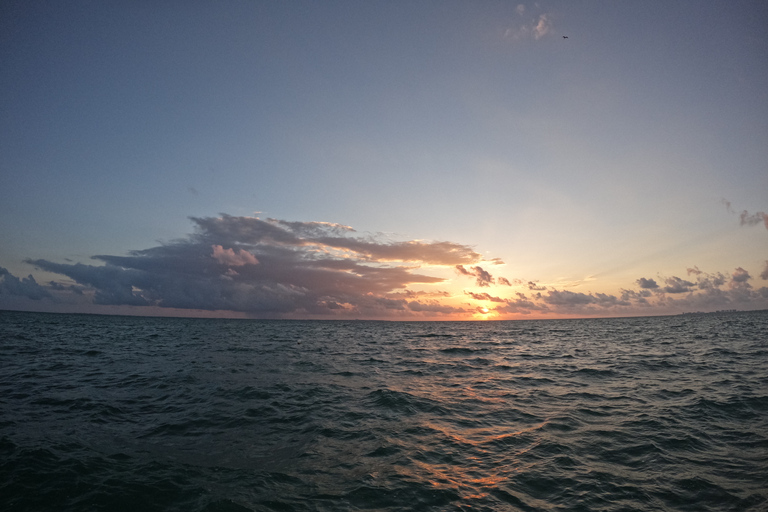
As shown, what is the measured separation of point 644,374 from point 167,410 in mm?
28291

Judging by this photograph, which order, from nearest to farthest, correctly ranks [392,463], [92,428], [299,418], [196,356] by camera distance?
[392,463]
[92,428]
[299,418]
[196,356]

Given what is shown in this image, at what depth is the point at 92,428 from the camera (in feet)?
39.2

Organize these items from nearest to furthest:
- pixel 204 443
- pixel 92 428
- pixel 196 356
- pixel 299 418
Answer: pixel 204 443, pixel 92 428, pixel 299 418, pixel 196 356

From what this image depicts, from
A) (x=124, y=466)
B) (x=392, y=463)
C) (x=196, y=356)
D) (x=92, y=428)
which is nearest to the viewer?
(x=124, y=466)

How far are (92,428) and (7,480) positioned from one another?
167 inches

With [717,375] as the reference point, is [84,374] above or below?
below

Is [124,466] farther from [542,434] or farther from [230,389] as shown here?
[542,434]

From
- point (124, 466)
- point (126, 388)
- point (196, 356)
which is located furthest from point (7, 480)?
point (196, 356)

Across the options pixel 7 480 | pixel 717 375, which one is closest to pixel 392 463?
pixel 7 480

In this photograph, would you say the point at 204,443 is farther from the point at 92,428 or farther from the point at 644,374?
the point at 644,374

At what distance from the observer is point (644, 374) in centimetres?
2258

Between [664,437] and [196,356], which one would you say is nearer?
[664,437]

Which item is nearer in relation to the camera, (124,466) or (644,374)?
(124,466)

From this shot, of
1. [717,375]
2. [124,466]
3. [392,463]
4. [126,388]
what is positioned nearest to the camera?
[124,466]
